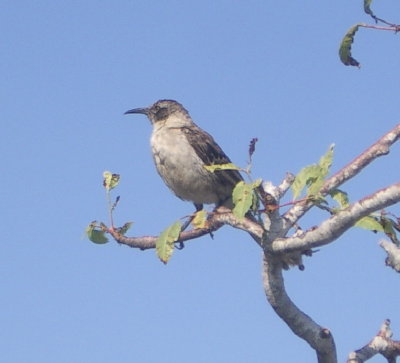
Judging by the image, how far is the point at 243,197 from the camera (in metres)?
4.98

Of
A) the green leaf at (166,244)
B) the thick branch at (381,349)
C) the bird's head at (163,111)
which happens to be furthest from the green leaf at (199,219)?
the bird's head at (163,111)

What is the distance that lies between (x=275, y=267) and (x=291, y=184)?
24.6 inches

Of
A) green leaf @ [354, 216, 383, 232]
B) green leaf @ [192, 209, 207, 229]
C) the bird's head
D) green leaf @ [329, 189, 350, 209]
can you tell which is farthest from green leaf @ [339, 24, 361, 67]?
the bird's head

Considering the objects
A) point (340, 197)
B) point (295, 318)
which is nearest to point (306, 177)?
point (340, 197)

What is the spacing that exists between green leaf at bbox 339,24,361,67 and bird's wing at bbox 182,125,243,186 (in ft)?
16.3

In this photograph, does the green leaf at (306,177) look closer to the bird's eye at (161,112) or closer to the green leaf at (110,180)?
the green leaf at (110,180)

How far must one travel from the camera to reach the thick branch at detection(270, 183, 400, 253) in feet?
13.8

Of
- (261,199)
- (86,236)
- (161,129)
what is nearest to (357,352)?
(261,199)

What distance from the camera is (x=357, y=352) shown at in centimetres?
484

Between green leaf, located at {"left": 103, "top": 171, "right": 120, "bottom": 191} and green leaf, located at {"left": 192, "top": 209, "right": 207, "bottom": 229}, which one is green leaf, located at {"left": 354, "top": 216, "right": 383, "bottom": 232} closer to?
green leaf, located at {"left": 192, "top": 209, "right": 207, "bottom": 229}

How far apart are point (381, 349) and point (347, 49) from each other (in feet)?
6.20

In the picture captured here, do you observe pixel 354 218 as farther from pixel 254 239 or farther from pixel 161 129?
pixel 161 129

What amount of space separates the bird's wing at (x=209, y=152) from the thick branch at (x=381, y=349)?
571 centimetres

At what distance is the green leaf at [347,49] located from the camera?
5.57 metres
